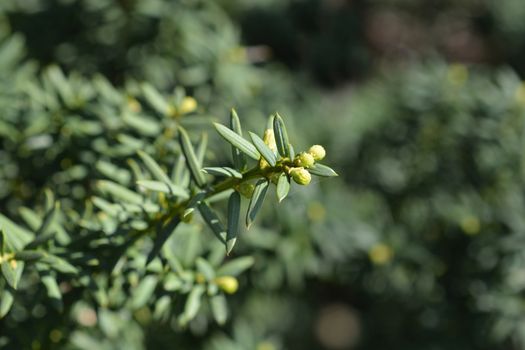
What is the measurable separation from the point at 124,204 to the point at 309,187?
99 centimetres

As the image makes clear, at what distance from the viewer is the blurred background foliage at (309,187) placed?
1807 millimetres

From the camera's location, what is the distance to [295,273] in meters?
2.12

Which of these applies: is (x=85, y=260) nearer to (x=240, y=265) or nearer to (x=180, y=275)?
(x=180, y=275)

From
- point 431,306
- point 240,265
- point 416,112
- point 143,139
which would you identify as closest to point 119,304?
point 240,265

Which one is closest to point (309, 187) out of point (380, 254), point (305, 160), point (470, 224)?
point (380, 254)

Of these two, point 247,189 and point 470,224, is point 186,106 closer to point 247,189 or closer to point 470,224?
point 247,189

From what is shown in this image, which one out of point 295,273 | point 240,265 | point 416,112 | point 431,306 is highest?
point 240,265

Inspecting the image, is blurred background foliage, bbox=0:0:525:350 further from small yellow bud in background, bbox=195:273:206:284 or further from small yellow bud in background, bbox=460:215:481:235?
small yellow bud in background, bbox=195:273:206:284

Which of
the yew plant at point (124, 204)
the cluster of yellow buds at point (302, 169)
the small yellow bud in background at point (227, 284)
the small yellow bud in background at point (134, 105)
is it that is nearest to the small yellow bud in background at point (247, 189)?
the yew plant at point (124, 204)

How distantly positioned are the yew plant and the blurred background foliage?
0.4 inches

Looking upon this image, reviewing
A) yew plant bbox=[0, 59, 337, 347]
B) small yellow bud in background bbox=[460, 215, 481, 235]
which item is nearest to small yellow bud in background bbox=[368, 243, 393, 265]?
small yellow bud in background bbox=[460, 215, 481, 235]

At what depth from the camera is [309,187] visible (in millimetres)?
2227

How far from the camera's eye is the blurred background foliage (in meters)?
1.81

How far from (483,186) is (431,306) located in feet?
1.67
